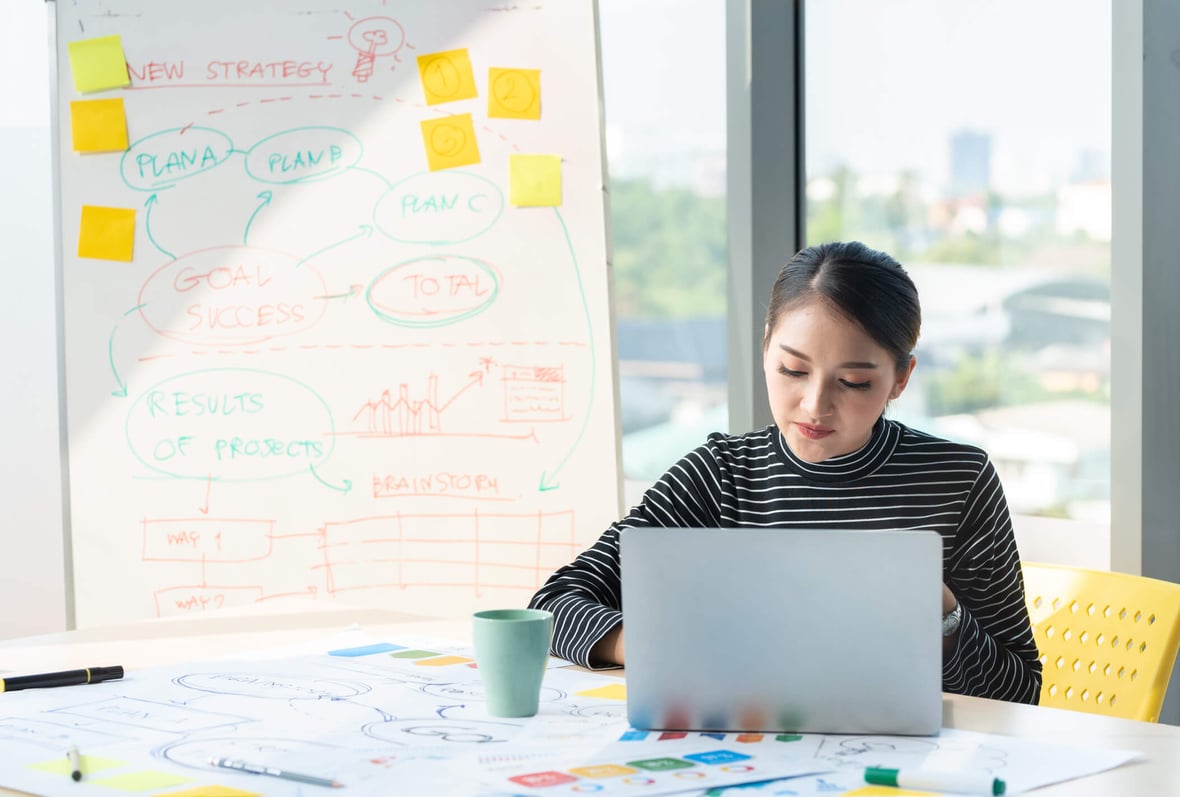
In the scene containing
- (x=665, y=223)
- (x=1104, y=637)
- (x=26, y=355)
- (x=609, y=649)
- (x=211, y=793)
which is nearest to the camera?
(x=211, y=793)

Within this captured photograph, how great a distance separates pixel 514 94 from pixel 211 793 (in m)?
1.61

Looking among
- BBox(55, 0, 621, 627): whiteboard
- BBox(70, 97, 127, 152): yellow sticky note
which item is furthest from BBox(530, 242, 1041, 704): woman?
BBox(70, 97, 127, 152): yellow sticky note

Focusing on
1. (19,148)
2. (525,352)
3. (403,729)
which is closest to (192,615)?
(403,729)

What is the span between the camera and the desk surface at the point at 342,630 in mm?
903

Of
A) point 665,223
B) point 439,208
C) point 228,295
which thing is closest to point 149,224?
point 228,295

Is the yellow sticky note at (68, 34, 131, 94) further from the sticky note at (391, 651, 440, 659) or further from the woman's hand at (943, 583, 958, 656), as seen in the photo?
the woman's hand at (943, 583, 958, 656)

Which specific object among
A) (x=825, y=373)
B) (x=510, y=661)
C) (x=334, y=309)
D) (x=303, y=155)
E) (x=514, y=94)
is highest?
(x=514, y=94)

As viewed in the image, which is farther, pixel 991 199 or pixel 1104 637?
pixel 991 199

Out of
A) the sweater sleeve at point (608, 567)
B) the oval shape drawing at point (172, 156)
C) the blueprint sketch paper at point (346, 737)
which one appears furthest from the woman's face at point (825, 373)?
the oval shape drawing at point (172, 156)

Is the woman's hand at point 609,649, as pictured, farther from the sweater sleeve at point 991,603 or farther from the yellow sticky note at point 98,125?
the yellow sticky note at point 98,125

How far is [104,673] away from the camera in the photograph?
120cm

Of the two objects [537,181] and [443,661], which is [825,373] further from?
[537,181]

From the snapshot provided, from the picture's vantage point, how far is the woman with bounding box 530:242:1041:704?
139cm

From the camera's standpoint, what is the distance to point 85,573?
7.28ft
